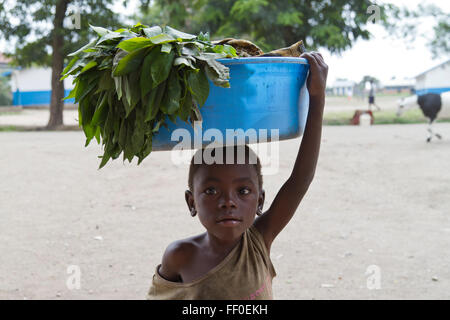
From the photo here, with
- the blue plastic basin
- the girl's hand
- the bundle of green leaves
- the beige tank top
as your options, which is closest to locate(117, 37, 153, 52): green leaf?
the bundle of green leaves

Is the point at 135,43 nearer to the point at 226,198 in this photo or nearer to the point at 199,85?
the point at 199,85

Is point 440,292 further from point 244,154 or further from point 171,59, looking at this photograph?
point 171,59

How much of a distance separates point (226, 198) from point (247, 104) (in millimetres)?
402

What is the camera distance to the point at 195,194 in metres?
1.81

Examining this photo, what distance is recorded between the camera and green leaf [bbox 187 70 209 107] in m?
1.33

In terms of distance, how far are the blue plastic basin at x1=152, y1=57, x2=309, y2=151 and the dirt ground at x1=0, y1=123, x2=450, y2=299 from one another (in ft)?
7.61

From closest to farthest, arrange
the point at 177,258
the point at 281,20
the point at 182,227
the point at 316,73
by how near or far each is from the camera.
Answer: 1. the point at 316,73
2. the point at 177,258
3. the point at 182,227
4. the point at 281,20

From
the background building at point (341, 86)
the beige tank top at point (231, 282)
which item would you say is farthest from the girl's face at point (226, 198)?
the background building at point (341, 86)

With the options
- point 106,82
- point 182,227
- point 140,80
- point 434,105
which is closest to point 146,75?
point 140,80

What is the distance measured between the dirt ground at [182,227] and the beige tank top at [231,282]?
1.83 meters

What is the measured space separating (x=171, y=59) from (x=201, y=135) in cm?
24

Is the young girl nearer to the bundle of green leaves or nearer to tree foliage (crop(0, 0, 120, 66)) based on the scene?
the bundle of green leaves

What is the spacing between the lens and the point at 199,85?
1344 mm
